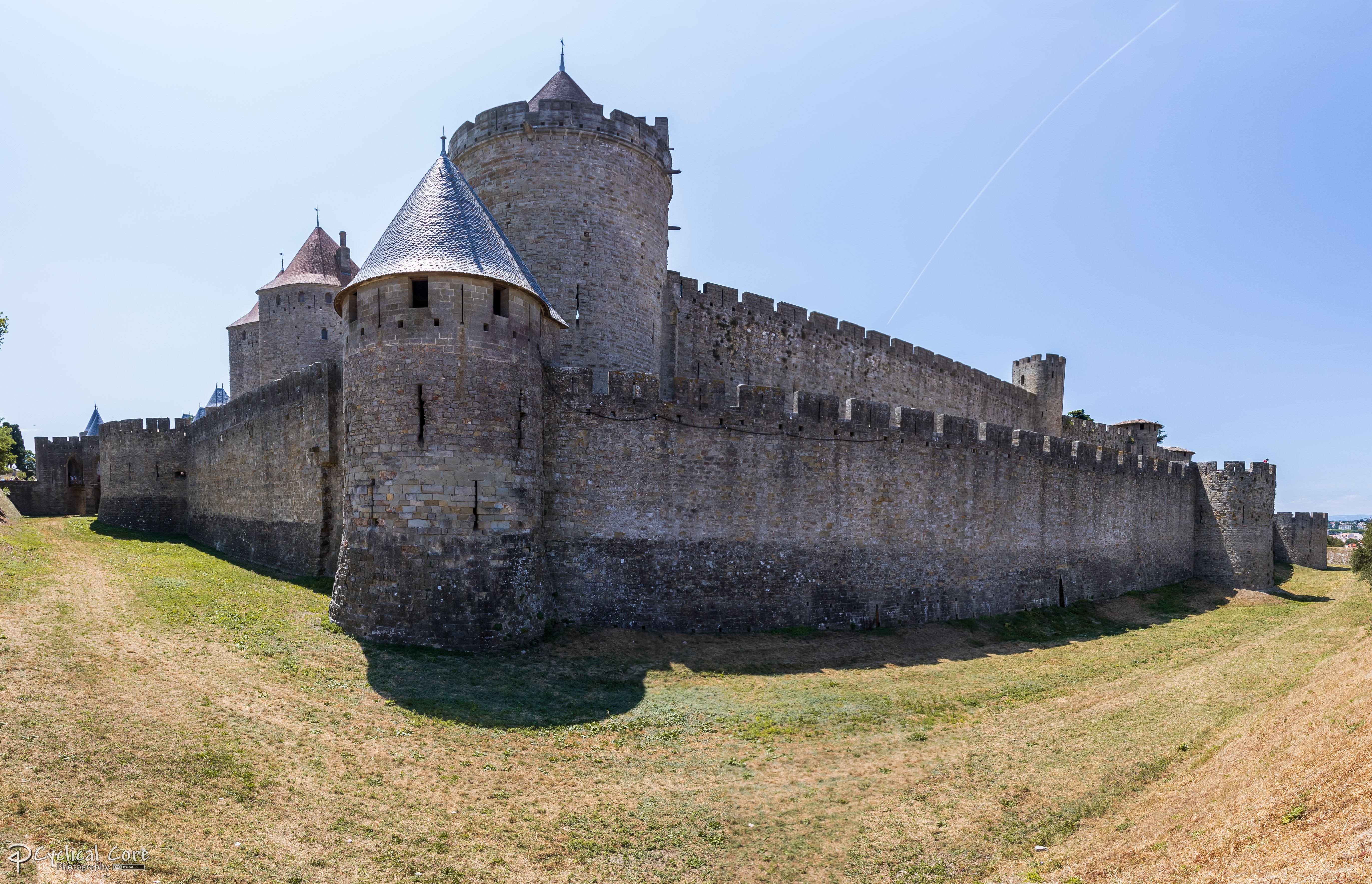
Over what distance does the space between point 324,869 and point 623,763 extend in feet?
12.2

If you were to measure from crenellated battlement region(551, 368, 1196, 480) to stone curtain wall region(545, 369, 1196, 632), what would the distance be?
0.04 meters

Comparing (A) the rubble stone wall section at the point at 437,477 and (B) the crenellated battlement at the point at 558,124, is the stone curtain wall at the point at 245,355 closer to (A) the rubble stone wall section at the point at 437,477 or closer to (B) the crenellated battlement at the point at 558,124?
(B) the crenellated battlement at the point at 558,124

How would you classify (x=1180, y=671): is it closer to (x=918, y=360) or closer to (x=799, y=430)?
(x=799, y=430)

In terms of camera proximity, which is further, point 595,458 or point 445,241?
point 595,458

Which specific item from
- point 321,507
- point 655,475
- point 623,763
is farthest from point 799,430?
point 321,507

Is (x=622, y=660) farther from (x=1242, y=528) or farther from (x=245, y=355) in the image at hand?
(x=1242, y=528)

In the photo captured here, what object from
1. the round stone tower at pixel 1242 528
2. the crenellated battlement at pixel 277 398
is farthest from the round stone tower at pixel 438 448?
the round stone tower at pixel 1242 528

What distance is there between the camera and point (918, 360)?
2853 centimetres

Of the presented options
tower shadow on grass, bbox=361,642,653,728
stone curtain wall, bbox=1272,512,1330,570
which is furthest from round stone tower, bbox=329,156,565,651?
stone curtain wall, bbox=1272,512,1330,570

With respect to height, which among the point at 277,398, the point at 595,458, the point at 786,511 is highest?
the point at 277,398

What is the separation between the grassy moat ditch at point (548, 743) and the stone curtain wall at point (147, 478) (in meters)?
9.97

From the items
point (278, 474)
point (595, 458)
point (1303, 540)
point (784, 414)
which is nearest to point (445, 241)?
point (595, 458)

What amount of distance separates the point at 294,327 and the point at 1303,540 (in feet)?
170

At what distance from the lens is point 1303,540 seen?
123 ft
